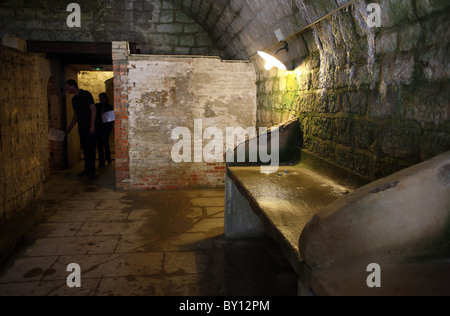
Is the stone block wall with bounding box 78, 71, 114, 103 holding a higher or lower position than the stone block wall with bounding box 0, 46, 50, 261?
higher

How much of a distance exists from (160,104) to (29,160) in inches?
93.2

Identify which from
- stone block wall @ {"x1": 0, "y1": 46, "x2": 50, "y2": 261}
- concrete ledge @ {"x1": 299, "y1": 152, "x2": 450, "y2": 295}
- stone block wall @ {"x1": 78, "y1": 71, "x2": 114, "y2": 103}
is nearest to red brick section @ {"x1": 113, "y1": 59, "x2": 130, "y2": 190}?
stone block wall @ {"x1": 0, "y1": 46, "x2": 50, "y2": 261}

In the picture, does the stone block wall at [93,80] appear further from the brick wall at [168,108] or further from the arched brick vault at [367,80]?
the arched brick vault at [367,80]

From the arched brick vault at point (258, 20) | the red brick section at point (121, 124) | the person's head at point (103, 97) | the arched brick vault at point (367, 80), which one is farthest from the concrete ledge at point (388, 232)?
the person's head at point (103, 97)

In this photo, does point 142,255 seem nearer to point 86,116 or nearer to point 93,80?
point 86,116

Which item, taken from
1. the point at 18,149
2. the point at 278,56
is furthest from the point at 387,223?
the point at 18,149

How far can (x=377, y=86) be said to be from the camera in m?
2.69

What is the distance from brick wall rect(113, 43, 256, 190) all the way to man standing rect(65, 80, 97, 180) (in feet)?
3.89

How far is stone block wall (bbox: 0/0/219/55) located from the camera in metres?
7.27

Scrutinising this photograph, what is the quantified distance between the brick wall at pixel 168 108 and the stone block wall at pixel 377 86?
2183mm

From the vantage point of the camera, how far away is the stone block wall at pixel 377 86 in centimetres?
214

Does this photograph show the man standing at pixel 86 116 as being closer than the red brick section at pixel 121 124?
No

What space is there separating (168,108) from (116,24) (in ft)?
9.36

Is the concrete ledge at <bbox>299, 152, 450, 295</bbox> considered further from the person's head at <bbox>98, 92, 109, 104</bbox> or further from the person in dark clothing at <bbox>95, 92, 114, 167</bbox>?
the person's head at <bbox>98, 92, 109, 104</bbox>
